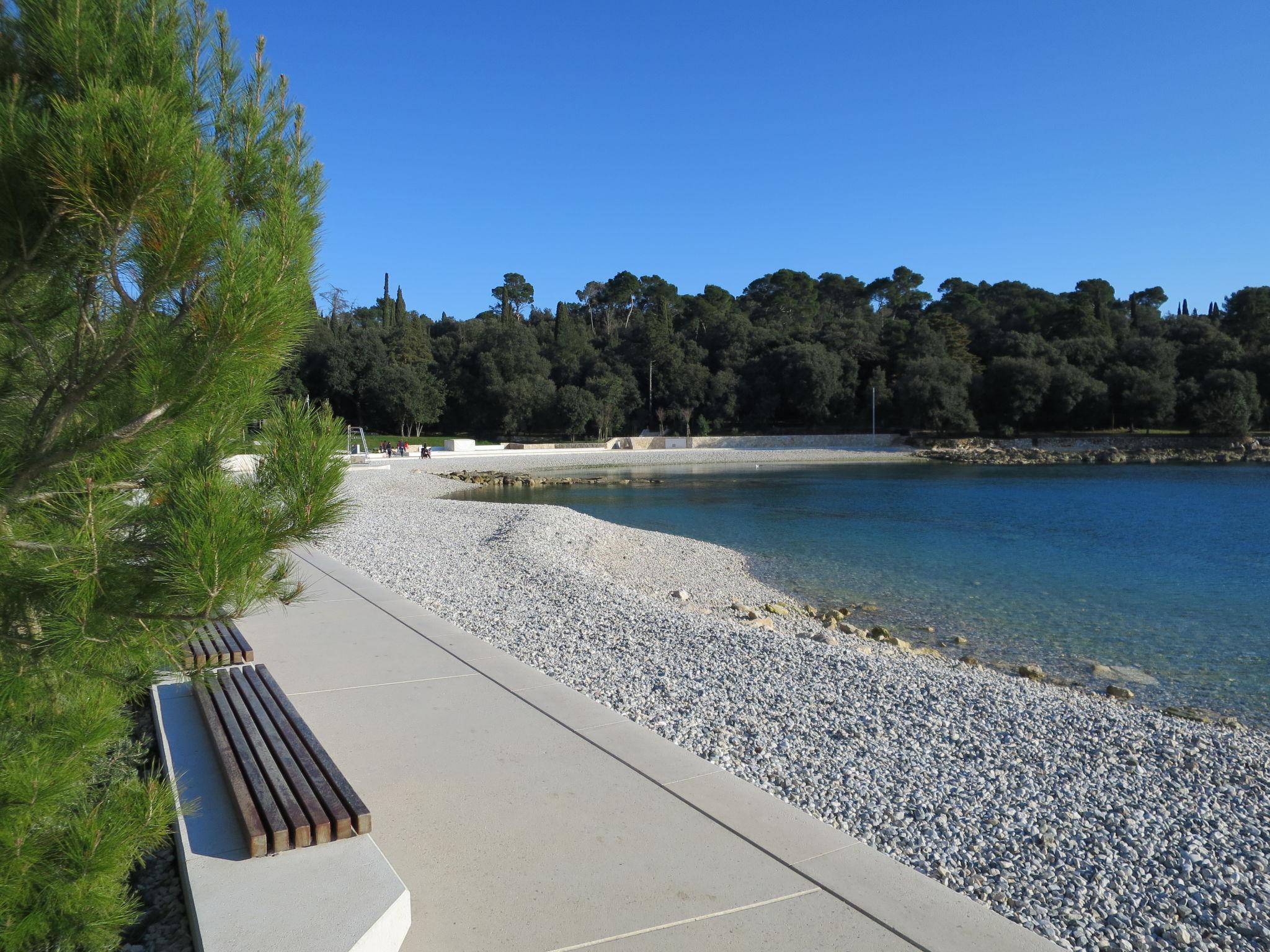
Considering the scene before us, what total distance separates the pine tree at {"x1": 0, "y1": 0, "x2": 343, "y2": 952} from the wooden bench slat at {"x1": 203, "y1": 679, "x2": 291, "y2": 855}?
0.55m

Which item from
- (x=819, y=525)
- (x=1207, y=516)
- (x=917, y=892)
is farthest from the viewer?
(x=1207, y=516)

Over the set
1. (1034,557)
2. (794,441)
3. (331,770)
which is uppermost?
(794,441)

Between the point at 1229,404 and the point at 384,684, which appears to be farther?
the point at 1229,404

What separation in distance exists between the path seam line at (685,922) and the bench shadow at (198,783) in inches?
55.5

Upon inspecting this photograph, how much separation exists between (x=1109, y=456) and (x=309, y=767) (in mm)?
66203

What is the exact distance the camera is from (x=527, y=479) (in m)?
39.5

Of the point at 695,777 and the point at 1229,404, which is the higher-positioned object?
the point at 1229,404

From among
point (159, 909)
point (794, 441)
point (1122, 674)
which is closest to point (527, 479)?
point (1122, 674)

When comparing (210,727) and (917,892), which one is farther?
(210,727)

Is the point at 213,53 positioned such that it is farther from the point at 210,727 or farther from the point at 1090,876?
the point at 1090,876

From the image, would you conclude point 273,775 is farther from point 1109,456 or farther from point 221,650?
point 1109,456

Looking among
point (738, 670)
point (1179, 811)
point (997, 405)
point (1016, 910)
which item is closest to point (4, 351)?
point (1016, 910)

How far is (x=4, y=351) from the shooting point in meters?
3.11

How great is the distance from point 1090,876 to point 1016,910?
632 millimetres
